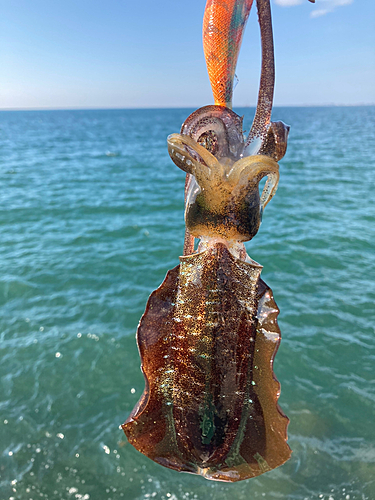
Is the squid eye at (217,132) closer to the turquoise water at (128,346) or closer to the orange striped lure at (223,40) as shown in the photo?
the orange striped lure at (223,40)

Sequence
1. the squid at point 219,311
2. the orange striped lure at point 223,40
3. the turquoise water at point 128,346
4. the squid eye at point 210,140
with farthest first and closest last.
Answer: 1. the turquoise water at point 128,346
2. the orange striped lure at point 223,40
3. the squid eye at point 210,140
4. the squid at point 219,311

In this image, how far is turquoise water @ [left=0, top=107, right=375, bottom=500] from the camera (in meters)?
7.28

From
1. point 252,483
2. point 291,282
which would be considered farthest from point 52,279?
point 252,483

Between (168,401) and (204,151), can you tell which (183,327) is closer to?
(168,401)

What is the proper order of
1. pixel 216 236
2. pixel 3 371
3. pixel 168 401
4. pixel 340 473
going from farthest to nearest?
1. pixel 3 371
2. pixel 340 473
3. pixel 168 401
4. pixel 216 236

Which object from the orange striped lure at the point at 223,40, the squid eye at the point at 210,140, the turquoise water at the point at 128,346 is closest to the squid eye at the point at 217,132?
the squid eye at the point at 210,140

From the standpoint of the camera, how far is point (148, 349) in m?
1.90

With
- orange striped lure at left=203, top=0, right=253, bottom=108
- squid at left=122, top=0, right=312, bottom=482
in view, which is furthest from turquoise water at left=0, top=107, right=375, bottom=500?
orange striped lure at left=203, top=0, right=253, bottom=108

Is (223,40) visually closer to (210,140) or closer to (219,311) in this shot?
(210,140)

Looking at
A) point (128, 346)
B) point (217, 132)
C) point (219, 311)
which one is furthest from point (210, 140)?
A: point (128, 346)

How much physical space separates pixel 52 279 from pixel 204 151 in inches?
533

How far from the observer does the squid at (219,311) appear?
1.64 metres

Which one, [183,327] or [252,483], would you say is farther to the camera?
[252,483]

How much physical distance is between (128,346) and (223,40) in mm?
9600
